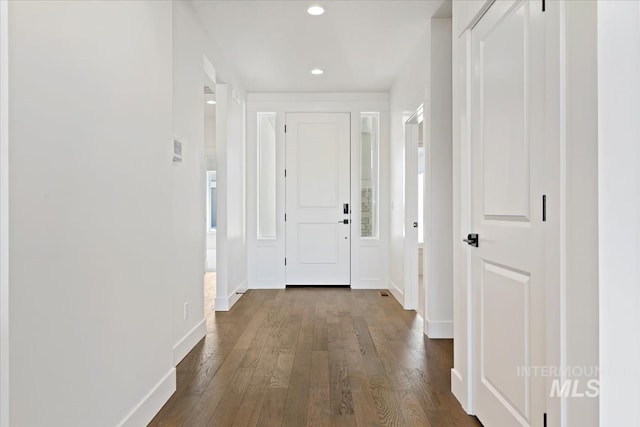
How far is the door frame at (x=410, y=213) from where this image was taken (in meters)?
4.48

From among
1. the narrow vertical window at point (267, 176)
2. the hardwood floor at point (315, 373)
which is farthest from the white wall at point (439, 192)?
the narrow vertical window at point (267, 176)

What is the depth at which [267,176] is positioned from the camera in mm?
5852

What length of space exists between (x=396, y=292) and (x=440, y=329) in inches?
60.5

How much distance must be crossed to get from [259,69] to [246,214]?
1853 mm

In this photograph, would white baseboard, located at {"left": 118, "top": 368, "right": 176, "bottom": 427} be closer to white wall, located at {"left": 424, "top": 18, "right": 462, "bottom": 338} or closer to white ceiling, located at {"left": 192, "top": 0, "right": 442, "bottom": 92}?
white wall, located at {"left": 424, "top": 18, "right": 462, "bottom": 338}

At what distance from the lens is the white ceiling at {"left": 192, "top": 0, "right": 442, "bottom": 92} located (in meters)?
3.31

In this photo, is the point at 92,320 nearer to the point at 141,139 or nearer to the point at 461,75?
the point at 141,139

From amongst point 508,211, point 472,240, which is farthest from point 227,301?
point 508,211

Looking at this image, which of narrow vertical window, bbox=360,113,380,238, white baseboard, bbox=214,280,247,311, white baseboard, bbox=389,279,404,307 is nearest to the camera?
white baseboard, bbox=214,280,247,311

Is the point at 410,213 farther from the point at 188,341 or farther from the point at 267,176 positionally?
the point at 188,341

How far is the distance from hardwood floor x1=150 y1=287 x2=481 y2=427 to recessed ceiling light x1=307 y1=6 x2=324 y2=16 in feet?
8.41

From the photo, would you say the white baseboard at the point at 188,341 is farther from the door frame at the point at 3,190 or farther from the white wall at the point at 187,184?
the door frame at the point at 3,190

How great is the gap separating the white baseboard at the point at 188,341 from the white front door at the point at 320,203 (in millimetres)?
2358

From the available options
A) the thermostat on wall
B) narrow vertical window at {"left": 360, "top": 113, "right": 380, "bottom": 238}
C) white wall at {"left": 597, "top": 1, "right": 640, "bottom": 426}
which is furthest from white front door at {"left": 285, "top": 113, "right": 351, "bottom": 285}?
white wall at {"left": 597, "top": 1, "right": 640, "bottom": 426}
